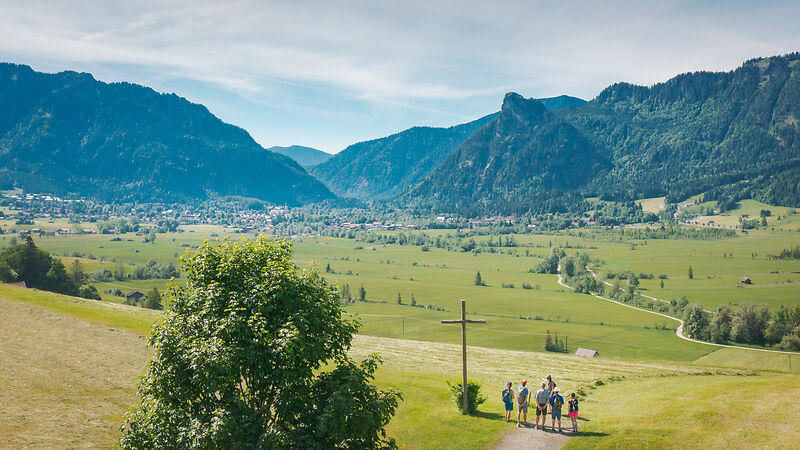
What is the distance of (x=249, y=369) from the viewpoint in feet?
65.5

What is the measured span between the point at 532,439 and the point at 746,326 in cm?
10463

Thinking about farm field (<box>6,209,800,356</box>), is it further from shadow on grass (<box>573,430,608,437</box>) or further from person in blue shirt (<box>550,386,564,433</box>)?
person in blue shirt (<box>550,386,564,433</box>)

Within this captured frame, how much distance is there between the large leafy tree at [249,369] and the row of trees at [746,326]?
112 metres

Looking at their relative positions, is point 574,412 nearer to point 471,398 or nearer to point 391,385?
point 471,398

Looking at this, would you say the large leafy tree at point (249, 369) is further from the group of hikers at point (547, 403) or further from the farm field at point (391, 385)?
the group of hikers at point (547, 403)

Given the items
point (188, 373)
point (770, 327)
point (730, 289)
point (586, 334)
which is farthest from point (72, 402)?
point (730, 289)

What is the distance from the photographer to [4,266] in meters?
80.6

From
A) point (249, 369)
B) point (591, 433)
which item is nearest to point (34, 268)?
point (249, 369)

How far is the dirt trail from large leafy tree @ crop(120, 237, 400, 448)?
377 inches

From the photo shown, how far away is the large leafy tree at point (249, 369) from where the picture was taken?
61.4ft

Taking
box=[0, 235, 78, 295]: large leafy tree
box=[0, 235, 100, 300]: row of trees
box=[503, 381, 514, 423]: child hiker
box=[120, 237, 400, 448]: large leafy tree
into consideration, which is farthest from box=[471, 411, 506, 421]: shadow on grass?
box=[0, 235, 78, 295]: large leafy tree

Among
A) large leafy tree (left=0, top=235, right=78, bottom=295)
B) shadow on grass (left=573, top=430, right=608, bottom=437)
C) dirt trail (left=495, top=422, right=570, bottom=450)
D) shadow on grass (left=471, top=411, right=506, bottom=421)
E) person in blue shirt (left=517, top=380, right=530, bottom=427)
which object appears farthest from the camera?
large leafy tree (left=0, top=235, right=78, bottom=295)

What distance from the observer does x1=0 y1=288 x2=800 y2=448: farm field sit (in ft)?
90.4

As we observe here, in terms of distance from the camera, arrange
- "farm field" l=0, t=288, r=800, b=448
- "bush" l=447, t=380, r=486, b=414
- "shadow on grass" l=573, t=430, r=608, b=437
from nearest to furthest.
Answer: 1. "farm field" l=0, t=288, r=800, b=448
2. "shadow on grass" l=573, t=430, r=608, b=437
3. "bush" l=447, t=380, r=486, b=414
